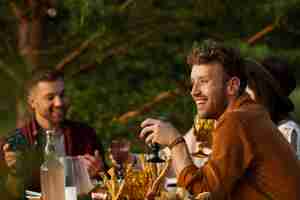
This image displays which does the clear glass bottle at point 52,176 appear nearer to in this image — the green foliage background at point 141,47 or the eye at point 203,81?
the eye at point 203,81

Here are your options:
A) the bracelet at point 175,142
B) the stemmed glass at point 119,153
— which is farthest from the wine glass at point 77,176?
the bracelet at point 175,142

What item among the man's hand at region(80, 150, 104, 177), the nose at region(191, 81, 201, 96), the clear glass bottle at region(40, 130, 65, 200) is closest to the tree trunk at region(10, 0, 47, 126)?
the man's hand at region(80, 150, 104, 177)

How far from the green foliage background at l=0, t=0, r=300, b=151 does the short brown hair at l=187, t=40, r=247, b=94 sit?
5593mm

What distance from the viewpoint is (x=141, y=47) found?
29.2 feet

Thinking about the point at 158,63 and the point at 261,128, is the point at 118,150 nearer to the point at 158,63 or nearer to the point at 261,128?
the point at 261,128

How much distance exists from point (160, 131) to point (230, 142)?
19cm

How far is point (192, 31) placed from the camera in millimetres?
8898

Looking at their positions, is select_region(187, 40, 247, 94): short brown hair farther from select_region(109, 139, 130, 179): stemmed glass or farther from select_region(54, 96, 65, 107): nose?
select_region(54, 96, 65, 107): nose

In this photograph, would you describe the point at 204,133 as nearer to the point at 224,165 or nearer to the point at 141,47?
the point at 224,165

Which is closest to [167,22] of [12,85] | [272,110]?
[272,110]

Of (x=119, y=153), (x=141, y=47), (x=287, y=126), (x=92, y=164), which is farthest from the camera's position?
(x=141, y=47)

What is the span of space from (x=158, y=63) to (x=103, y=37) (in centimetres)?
56

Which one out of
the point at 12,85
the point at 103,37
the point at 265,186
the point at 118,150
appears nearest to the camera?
the point at 12,85

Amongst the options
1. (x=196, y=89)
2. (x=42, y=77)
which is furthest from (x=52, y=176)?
(x=42, y=77)
